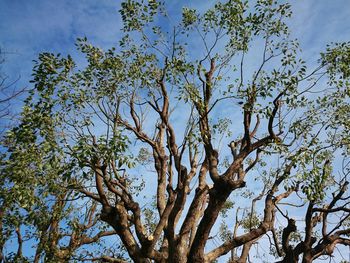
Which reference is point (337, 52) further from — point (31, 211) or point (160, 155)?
point (31, 211)

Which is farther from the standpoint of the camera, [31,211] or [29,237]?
[29,237]

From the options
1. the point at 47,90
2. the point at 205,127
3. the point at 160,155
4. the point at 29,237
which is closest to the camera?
the point at 47,90

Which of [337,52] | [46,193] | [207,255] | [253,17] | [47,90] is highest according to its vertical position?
[253,17]

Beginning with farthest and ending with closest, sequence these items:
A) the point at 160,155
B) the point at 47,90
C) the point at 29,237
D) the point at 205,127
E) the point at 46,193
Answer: the point at 29,237, the point at 160,155, the point at 205,127, the point at 47,90, the point at 46,193

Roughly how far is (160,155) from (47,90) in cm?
428

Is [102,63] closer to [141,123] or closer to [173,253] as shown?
[141,123]

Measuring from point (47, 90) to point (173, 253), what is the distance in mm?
5487

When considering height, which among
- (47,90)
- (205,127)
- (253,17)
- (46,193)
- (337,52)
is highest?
(253,17)

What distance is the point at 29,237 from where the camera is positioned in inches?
567

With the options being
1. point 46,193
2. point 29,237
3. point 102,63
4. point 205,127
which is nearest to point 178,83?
point 205,127

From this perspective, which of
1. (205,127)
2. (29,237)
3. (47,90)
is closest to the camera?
(47,90)

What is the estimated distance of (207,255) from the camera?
918cm

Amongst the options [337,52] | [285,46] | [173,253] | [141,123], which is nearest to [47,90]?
[141,123]

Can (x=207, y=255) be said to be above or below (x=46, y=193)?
below
